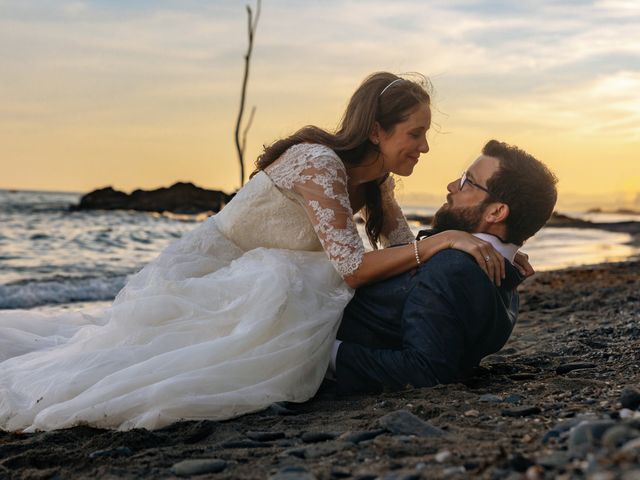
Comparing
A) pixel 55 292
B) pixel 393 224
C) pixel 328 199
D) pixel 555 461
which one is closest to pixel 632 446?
pixel 555 461

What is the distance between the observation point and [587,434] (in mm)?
2535

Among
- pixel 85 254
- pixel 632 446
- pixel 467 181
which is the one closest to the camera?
pixel 632 446

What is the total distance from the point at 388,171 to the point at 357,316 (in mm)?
964

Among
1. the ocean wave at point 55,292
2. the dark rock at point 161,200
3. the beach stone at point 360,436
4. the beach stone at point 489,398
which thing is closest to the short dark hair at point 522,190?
the beach stone at point 489,398

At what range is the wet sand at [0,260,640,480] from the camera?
2504 mm

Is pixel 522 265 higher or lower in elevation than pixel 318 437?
higher

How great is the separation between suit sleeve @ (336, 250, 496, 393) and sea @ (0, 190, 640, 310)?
286 inches

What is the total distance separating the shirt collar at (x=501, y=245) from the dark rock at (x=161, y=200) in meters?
34.0

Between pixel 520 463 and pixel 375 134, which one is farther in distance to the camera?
pixel 375 134

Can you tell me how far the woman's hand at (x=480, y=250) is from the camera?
13.4ft

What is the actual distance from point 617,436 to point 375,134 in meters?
2.60

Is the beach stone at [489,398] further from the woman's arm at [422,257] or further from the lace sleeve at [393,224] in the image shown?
the lace sleeve at [393,224]

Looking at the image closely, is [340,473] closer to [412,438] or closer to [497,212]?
[412,438]

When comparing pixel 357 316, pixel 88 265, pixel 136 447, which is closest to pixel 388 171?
pixel 357 316
